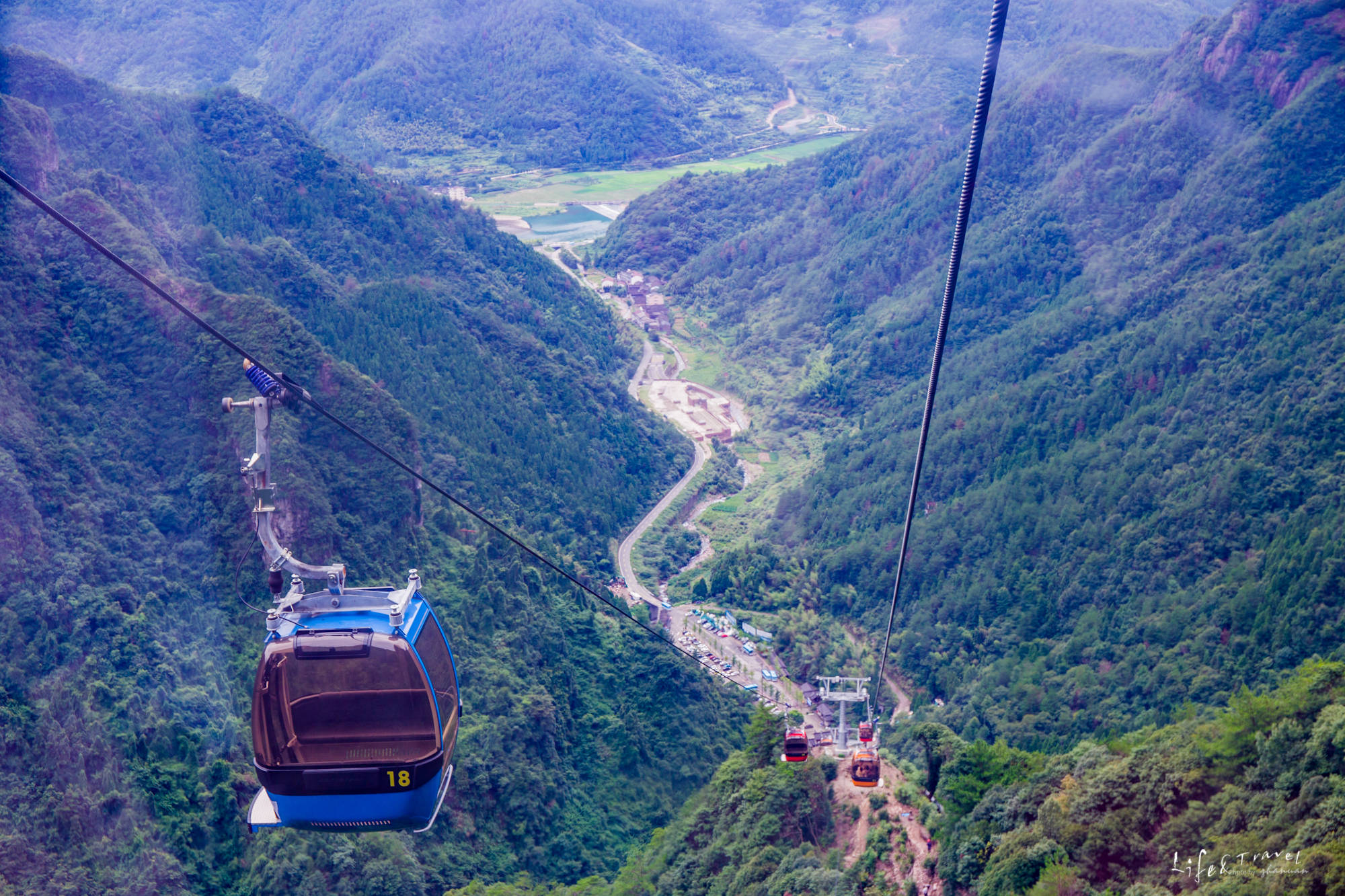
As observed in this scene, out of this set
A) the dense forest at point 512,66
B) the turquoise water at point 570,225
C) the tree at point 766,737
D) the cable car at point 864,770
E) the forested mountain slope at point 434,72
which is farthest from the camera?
the forested mountain slope at point 434,72

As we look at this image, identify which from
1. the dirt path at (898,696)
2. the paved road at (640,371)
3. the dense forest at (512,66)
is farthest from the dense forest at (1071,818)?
the dense forest at (512,66)

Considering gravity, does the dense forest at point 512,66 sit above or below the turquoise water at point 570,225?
above

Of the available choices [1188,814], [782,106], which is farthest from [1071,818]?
[782,106]

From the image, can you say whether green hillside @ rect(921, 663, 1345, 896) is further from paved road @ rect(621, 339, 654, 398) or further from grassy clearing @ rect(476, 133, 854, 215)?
grassy clearing @ rect(476, 133, 854, 215)

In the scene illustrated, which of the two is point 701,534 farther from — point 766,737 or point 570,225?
point 570,225

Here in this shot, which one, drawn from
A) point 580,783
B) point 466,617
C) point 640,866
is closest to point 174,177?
point 466,617

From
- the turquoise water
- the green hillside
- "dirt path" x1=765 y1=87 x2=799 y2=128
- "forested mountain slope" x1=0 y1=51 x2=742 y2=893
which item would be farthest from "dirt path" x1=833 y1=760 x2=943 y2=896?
"dirt path" x1=765 y1=87 x2=799 y2=128

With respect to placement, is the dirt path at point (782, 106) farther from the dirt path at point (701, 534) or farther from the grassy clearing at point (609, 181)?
the dirt path at point (701, 534)
